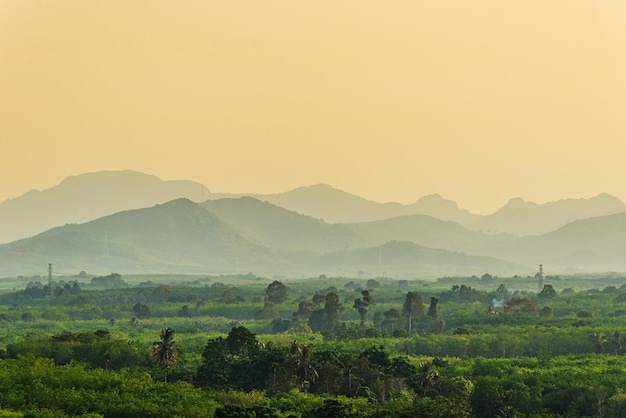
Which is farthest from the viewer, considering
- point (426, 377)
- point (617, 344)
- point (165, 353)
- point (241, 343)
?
point (617, 344)

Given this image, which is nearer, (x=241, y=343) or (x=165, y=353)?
(x=165, y=353)

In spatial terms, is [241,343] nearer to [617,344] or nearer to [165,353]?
[165,353]

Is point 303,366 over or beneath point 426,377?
over

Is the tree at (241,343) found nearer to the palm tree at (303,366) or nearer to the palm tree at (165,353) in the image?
the palm tree at (165,353)

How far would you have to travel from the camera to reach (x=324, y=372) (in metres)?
150

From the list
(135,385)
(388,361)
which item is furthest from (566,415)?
(135,385)

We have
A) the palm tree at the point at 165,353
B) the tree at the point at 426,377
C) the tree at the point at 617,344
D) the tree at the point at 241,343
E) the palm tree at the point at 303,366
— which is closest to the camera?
the tree at the point at 426,377

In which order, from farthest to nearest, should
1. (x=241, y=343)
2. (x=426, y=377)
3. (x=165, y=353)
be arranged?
(x=241, y=343) → (x=165, y=353) → (x=426, y=377)

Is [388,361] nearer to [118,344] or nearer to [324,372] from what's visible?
[324,372]

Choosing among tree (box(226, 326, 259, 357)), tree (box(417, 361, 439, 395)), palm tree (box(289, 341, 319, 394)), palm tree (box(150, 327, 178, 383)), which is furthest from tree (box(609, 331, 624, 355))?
palm tree (box(150, 327, 178, 383))

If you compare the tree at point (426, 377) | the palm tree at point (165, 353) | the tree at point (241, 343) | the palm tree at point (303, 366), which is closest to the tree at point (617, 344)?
the tree at point (426, 377)

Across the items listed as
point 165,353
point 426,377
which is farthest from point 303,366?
point 165,353

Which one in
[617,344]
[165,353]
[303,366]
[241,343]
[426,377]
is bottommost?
[426,377]

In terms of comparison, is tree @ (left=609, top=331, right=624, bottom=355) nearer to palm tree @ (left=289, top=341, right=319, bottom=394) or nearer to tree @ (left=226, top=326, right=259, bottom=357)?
tree @ (left=226, top=326, right=259, bottom=357)
